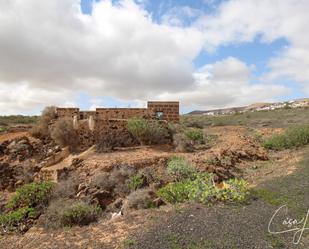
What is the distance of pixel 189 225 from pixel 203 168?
12.1 feet

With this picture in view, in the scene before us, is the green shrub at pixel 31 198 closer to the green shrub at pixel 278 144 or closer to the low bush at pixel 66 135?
the low bush at pixel 66 135

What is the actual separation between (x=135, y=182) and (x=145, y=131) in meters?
3.84

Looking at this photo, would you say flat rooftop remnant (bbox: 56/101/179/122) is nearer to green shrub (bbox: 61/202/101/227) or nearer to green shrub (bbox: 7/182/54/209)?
green shrub (bbox: 7/182/54/209)

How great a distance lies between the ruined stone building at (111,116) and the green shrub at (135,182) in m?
3.94

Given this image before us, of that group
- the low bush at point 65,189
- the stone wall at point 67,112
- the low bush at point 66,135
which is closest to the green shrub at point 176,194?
the low bush at point 65,189

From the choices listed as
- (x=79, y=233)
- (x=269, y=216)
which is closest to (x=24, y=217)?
(x=79, y=233)

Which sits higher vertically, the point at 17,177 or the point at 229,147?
the point at 229,147

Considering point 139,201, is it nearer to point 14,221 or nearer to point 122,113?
point 14,221

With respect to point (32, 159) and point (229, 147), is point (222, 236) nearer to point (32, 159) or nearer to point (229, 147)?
point (229, 147)

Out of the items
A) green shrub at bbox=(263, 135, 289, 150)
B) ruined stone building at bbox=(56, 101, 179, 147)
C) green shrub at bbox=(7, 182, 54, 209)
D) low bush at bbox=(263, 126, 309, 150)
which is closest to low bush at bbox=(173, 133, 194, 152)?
ruined stone building at bbox=(56, 101, 179, 147)

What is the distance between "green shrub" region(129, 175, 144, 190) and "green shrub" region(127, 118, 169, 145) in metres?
3.58

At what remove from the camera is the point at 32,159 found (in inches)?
500

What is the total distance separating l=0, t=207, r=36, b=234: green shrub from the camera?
23.1ft

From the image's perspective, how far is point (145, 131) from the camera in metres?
12.2
